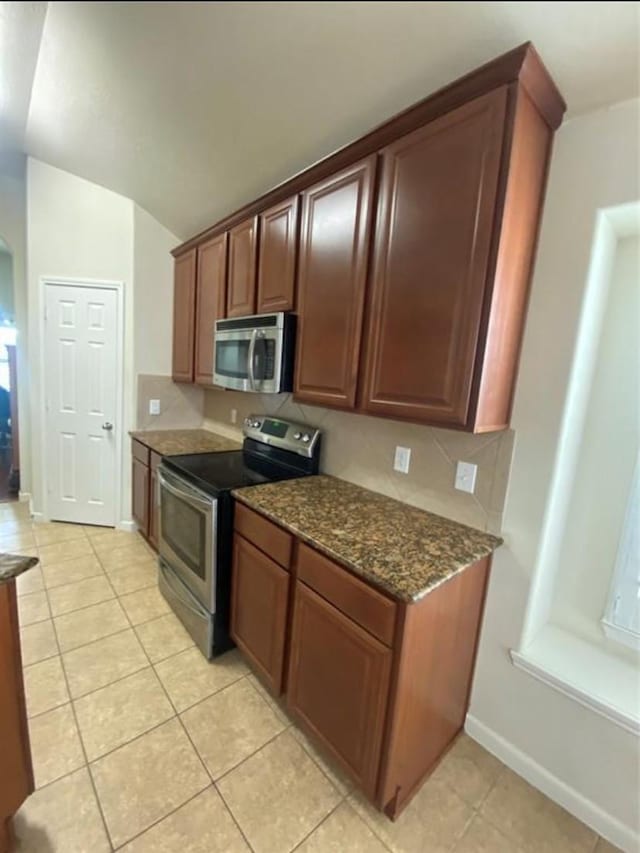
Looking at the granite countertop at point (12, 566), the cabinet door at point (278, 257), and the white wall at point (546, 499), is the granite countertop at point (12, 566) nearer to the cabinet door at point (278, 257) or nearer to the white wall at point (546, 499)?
the cabinet door at point (278, 257)

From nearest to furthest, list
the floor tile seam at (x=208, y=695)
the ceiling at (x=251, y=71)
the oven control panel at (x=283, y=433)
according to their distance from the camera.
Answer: the ceiling at (x=251, y=71)
the floor tile seam at (x=208, y=695)
the oven control panel at (x=283, y=433)

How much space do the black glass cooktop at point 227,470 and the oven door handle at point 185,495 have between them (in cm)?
5

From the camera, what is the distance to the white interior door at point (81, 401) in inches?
121

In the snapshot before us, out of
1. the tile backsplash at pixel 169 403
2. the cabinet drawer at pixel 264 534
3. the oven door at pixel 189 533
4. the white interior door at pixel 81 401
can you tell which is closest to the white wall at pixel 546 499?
the cabinet drawer at pixel 264 534

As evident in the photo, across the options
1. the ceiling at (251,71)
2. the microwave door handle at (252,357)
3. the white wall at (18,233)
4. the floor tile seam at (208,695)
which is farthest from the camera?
the white wall at (18,233)

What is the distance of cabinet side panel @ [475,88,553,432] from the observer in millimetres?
1149

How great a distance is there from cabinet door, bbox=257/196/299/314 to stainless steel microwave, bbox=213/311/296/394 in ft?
0.29

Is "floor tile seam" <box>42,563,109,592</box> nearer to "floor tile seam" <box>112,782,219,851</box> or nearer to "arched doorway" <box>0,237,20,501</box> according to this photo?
"floor tile seam" <box>112,782,219,851</box>

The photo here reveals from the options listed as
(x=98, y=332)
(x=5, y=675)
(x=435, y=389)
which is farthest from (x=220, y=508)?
(x=98, y=332)

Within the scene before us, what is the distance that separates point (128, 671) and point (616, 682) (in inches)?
80.9

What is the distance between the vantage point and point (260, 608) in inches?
65.6

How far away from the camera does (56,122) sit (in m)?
2.22

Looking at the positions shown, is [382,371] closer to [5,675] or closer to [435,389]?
[435,389]

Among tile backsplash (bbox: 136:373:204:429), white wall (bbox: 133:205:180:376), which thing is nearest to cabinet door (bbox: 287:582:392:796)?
tile backsplash (bbox: 136:373:204:429)
